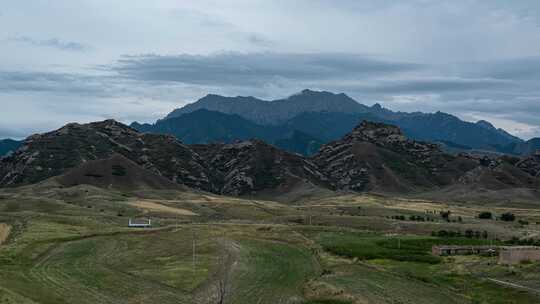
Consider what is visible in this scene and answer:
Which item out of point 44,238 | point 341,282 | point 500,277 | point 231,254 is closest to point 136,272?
point 231,254

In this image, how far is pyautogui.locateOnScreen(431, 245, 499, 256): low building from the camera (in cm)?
11212

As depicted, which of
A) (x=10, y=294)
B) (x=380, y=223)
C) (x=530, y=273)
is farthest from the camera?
(x=380, y=223)

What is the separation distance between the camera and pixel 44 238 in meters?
120

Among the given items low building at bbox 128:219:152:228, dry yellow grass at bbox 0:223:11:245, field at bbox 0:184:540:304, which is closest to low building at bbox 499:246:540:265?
field at bbox 0:184:540:304

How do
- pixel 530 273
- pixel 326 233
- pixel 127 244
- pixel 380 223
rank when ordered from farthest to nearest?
pixel 380 223 → pixel 326 233 → pixel 127 244 → pixel 530 273

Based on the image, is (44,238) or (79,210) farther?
(79,210)

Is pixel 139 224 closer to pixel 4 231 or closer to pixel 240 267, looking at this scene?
pixel 4 231

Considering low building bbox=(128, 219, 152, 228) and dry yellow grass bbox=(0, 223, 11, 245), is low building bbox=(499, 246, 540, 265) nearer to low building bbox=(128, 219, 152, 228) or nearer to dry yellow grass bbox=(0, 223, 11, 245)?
dry yellow grass bbox=(0, 223, 11, 245)

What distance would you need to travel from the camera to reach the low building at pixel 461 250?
368 feet

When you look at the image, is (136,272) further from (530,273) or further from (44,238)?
(530,273)

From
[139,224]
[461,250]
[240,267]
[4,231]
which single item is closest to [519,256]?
[461,250]

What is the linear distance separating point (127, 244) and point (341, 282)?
50.1m

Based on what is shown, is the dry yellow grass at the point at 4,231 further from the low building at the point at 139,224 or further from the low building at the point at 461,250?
the low building at the point at 461,250

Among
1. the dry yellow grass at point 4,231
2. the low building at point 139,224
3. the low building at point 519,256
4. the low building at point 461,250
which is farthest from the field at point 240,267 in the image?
the low building at point 139,224
